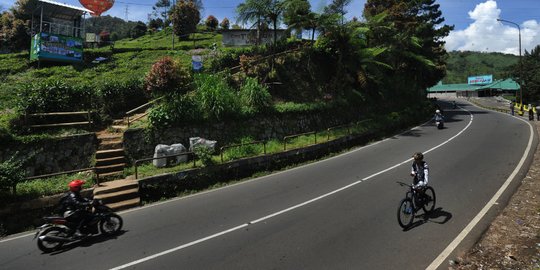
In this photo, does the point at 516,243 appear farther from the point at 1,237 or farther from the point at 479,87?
the point at 479,87

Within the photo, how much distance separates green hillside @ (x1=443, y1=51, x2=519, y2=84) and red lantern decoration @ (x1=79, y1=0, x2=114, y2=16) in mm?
142819

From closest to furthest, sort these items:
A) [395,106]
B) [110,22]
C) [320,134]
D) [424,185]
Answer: [424,185] → [320,134] → [395,106] → [110,22]

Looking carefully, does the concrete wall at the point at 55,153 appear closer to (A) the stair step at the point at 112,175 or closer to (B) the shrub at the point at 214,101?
(A) the stair step at the point at 112,175

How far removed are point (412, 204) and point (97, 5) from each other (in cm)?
3518

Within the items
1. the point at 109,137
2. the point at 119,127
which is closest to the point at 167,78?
the point at 119,127

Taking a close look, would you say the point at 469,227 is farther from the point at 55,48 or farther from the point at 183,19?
the point at 183,19

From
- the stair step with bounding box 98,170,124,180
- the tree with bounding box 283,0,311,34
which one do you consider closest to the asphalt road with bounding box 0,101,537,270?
the stair step with bounding box 98,170,124,180

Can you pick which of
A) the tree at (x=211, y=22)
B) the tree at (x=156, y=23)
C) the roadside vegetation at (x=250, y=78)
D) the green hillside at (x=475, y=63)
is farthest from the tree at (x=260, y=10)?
the green hillside at (x=475, y=63)

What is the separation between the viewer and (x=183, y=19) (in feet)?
149

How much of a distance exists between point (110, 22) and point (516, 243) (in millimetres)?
118579

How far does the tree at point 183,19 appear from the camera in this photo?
4538 cm

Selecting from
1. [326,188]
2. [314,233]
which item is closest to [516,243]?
[314,233]

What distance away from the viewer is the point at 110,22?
104188mm

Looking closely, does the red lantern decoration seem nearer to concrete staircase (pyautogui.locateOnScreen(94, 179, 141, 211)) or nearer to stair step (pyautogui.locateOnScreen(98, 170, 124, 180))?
stair step (pyautogui.locateOnScreen(98, 170, 124, 180))
